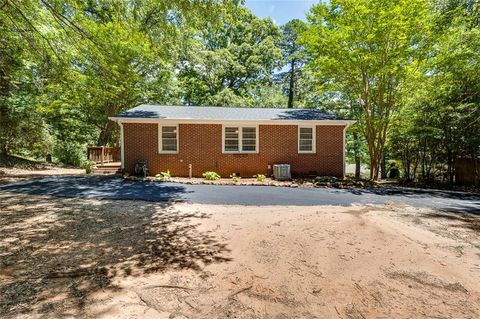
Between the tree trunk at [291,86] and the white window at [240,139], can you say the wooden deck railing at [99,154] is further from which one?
the tree trunk at [291,86]

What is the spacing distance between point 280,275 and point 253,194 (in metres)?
5.42

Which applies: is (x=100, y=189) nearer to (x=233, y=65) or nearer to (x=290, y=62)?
(x=233, y=65)

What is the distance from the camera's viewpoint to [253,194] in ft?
29.6

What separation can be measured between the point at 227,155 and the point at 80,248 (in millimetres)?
8859

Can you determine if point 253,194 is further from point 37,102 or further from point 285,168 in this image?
point 37,102

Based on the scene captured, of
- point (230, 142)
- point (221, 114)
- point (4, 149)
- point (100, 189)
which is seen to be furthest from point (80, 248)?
point (4, 149)

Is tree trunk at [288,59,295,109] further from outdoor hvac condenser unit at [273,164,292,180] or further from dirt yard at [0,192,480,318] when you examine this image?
dirt yard at [0,192,480,318]

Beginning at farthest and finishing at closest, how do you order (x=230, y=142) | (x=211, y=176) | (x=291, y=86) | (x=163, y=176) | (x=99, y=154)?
1. (x=291, y=86)
2. (x=99, y=154)
3. (x=230, y=142)
4. (x=211, y=176)
5. (x=163, y=176)

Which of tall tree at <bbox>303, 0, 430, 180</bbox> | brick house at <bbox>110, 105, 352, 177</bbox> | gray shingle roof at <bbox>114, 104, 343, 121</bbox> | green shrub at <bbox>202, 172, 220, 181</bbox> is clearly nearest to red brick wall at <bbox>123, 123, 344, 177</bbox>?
brick house at <bbox>110, 105, 352, 177</bbox>

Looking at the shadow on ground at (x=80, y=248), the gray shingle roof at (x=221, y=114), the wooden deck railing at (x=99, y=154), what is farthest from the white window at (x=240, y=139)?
the wooden deck railing at (x=99, y=154)

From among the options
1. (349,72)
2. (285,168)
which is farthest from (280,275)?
(349,72)

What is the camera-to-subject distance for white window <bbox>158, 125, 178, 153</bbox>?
12266 millimetres

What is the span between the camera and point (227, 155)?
1270 cm

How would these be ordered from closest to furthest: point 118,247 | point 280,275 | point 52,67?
point 280,275
point 118,247
point 52,67
